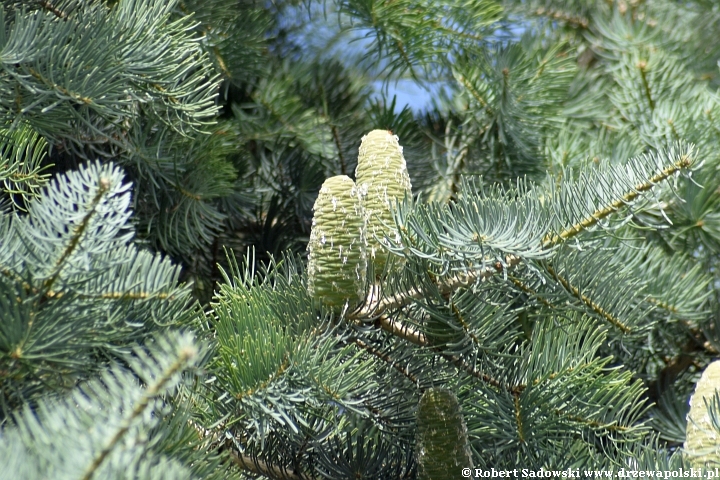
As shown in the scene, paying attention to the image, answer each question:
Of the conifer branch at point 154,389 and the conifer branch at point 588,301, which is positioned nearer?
the conifer branch at point 154,389

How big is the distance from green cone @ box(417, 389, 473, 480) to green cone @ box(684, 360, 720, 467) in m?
0.13

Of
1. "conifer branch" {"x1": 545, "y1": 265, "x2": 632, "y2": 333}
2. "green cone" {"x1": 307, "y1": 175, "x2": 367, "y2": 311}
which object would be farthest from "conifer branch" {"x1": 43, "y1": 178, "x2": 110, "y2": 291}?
"conifer branch" {"x1": 545, "y1": 265, "x2": 632, "y2": 333}

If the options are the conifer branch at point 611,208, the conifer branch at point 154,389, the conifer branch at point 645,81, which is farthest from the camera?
the conifer branch at point 645,81

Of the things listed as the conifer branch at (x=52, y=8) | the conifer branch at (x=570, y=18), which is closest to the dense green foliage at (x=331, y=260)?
the conifer branch at (x=52, y=8)

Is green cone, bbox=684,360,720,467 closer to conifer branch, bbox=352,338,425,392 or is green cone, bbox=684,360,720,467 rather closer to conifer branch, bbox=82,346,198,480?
conifer branch, bbox=352,338,425,392

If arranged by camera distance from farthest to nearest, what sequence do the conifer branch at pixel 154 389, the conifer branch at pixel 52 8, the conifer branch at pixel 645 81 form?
1. the conifer branch at pixel 645 81
2. the conifer branch at pixel 52 8
3. the conifer branch at pixel 154 389

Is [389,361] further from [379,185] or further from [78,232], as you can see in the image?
[78,232]

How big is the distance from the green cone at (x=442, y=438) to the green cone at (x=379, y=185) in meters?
0.09

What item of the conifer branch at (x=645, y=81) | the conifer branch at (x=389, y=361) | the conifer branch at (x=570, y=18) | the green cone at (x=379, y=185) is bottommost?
the conifer branch at (x=389, y=361)

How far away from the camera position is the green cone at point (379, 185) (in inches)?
16.9

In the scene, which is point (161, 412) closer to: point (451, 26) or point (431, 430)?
point (431, 430)

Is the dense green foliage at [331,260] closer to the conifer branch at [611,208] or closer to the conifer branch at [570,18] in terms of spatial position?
the conifer branch at [611,208]

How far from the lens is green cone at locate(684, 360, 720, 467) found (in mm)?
409

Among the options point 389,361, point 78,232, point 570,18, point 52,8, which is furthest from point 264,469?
point 570,18
